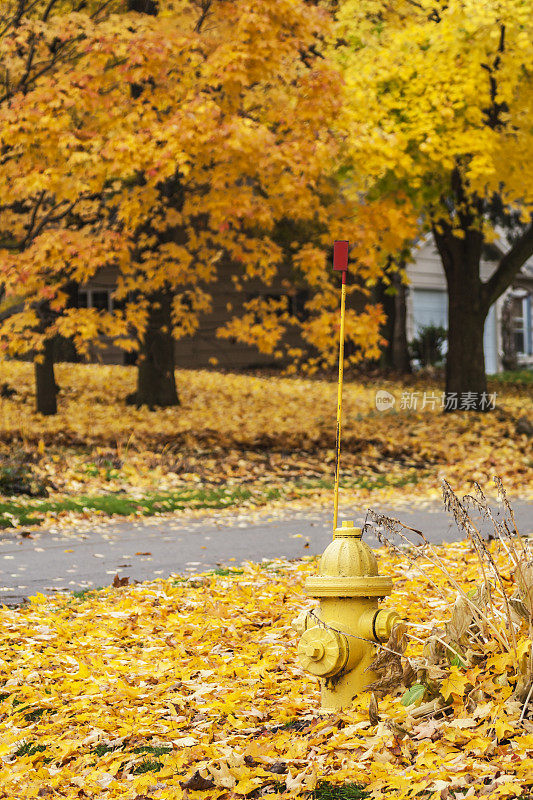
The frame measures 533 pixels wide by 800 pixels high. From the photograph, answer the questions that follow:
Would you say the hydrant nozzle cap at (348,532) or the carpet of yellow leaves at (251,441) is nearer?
the hydrant nozzle cap at (348,532)

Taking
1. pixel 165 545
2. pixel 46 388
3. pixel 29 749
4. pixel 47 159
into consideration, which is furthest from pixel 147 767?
pixel 46 388

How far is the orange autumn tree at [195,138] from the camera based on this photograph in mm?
13445

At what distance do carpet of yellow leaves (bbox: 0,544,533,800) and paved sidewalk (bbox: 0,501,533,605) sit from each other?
105 centimetres

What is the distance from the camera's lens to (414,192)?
18.5 meters

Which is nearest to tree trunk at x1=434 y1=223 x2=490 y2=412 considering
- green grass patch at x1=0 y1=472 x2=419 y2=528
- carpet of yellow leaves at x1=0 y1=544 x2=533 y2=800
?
green grass patch at x1=0 y1=472 x2=419 y2=528

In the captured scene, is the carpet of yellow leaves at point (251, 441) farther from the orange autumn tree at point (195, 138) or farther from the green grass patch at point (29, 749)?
the green grass patch at point (29, 749)

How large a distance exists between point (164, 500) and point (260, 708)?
7811mm

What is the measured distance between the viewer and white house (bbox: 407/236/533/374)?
3191cm

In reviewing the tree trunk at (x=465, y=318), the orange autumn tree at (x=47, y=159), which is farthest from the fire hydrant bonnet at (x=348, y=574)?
the tree trunk at (x=465, y=318)

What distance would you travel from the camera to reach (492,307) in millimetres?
34000

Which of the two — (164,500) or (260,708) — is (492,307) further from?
(260,708)

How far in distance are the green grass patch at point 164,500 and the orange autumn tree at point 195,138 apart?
7.92 feet

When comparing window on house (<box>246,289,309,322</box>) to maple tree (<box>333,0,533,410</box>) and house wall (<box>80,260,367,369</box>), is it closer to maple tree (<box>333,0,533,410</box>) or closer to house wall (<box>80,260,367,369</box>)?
house wall (<box>80,260,367,369</box>)

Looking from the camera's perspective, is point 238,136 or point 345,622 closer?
point 345,622
